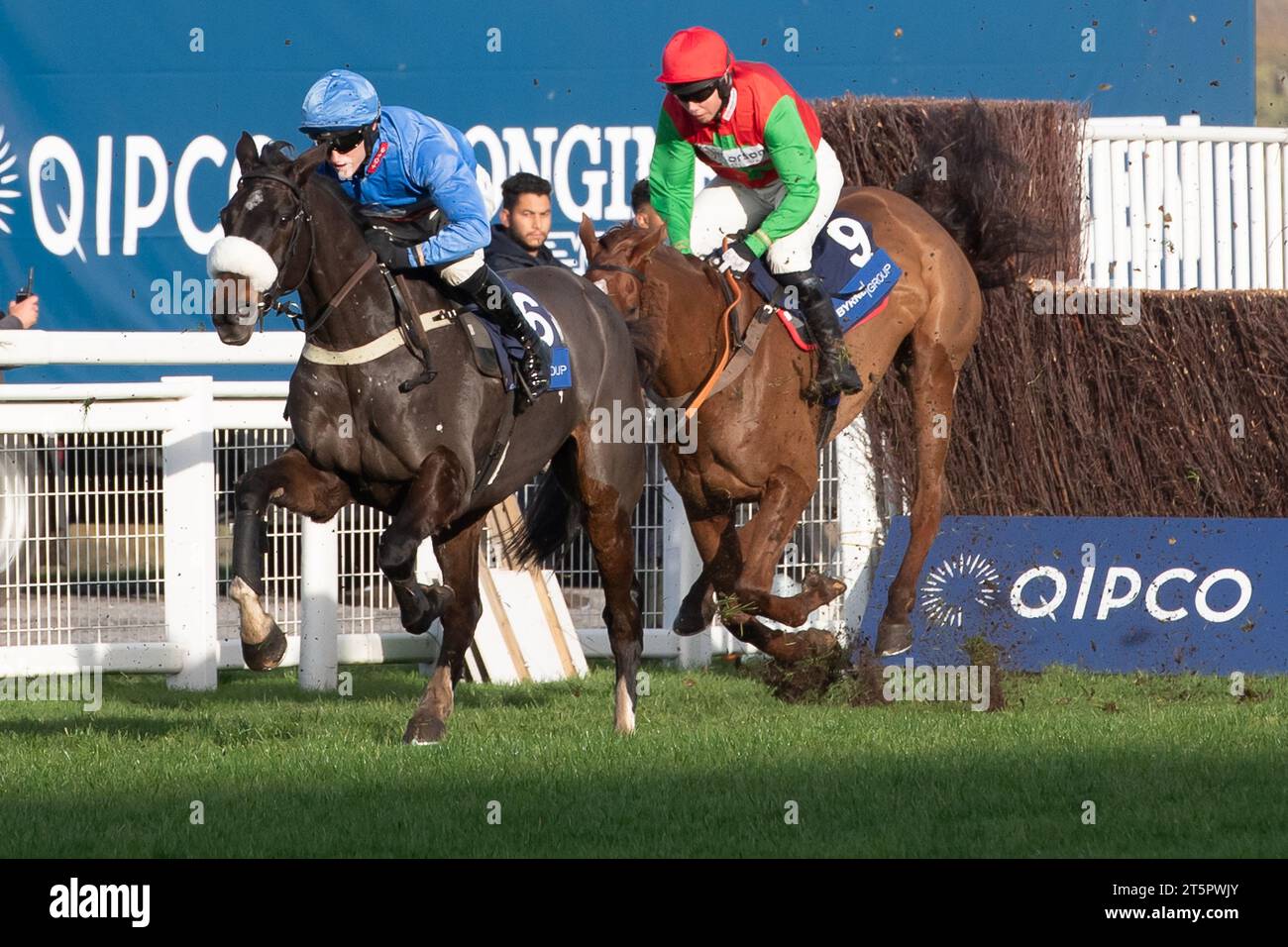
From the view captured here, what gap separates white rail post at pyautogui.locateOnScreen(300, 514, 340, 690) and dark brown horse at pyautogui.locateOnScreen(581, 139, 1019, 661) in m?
1.74

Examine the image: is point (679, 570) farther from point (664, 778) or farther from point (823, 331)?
point (664, 778)

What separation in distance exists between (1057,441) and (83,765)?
5012 mm

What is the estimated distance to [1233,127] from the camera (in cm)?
1093

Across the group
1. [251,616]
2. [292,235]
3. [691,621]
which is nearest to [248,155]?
[292,235]

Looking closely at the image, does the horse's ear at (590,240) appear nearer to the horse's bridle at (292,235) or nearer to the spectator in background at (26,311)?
the horse's bridle at (292,235)

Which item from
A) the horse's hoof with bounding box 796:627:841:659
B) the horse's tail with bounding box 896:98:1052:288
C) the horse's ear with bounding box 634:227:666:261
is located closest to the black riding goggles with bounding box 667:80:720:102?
the horse's ear with bounding box 634:227:666:261

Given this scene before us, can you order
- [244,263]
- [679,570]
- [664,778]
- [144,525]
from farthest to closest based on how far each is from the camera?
[679,570], [144,525], [664,778], [244,263]

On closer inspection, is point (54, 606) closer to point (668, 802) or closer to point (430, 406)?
point (430, 406)

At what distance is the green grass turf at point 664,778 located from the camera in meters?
4.55

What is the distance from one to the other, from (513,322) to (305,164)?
933 millimetres

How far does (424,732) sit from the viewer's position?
243 inches

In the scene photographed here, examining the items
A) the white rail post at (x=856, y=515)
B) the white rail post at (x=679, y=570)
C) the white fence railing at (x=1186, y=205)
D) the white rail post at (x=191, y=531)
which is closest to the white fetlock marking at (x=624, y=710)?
the white rail post at (x=679, y=570)

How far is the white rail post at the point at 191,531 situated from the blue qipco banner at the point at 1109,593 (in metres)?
2.89

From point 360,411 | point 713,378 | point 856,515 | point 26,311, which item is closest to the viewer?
point 360,411
